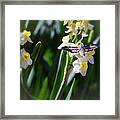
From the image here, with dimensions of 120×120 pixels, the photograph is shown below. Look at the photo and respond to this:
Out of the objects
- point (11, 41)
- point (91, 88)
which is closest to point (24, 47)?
point (11, 41)

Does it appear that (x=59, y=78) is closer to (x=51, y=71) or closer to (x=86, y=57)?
(x=51, y=71)

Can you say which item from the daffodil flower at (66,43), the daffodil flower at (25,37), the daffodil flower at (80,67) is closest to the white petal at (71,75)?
the daffodil flower at (80,67)

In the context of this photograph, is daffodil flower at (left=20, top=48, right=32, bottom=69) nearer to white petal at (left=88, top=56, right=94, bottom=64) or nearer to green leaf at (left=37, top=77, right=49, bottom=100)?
green leaf at (left=37, top=77, right=49, bottom=100)

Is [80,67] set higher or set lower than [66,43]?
lower

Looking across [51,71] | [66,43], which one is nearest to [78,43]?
[66,43]

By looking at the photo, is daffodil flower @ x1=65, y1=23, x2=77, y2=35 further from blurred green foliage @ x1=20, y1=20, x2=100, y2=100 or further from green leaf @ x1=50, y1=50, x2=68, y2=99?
green leaf @ x1=50, y1=50, x2=68, y2=99

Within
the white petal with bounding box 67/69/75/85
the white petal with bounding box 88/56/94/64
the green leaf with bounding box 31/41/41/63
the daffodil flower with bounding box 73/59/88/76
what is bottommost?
the white petal with bounding box 67/69/75/85

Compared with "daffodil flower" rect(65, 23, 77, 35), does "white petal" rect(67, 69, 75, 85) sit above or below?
below

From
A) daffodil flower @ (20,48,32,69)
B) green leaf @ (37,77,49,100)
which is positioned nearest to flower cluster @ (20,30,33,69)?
daffodil flower @ (20,48,32,69)
